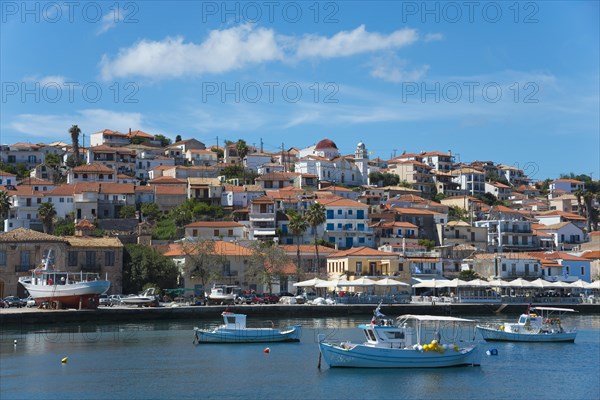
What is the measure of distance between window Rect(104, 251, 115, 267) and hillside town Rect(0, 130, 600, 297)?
98mm

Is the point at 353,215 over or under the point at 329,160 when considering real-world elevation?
under

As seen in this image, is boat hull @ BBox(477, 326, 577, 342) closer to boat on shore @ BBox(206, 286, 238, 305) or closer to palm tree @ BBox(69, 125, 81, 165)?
boat on shore @ BBox(206, 286, 238, 305)

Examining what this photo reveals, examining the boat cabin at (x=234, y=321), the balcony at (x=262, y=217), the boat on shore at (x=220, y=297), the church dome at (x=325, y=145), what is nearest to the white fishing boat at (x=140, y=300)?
the boat on shore at (x=220, y=297)

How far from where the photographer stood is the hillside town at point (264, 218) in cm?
8356

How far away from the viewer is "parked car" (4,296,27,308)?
7206 cm

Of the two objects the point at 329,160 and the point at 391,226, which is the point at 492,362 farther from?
the point at 329,160

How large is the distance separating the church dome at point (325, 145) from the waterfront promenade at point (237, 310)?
79.0 m

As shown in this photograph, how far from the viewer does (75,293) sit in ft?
224

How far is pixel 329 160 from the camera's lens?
146125 mm

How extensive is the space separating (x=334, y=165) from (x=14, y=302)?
7873 centimetres

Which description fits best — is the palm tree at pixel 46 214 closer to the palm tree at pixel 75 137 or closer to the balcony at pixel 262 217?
the balcony at pixel 262 217

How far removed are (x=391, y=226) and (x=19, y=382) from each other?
74.1 metres

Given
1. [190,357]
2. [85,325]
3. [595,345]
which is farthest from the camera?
[85,325]

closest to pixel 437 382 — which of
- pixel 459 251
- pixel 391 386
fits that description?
pixel 391 386
